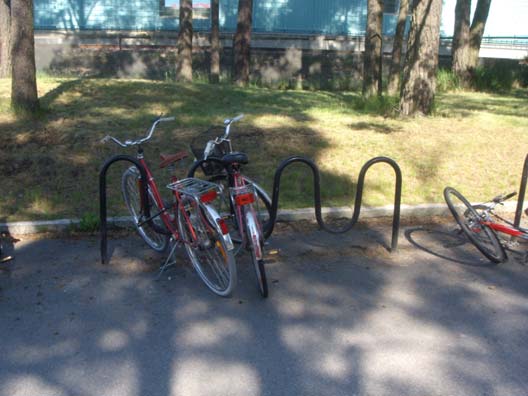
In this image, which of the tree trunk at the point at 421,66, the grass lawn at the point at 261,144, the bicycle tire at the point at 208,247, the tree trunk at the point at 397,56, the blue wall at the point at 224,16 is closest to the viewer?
the bicycle tire at the point at 208,247

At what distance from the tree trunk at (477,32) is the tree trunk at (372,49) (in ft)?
19.9

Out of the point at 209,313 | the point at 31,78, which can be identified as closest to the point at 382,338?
the point at 209,313

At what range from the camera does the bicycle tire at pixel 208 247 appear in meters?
4.81

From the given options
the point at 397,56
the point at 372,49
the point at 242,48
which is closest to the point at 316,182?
the point at 372,49

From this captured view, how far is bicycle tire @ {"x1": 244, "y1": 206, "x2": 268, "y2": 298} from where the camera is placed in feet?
15.9

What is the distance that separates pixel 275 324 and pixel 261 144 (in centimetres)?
449

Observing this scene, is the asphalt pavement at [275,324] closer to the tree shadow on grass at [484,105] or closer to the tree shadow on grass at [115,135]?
the tree shadow on grass at [115,135]

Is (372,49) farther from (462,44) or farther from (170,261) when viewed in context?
(170,261)

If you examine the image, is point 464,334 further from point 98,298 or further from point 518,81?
point 518,81

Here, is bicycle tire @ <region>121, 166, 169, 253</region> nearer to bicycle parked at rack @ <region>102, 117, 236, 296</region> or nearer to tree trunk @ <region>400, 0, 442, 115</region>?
bicycle parked at rack @ <region>102, 117, 236, 296</region>

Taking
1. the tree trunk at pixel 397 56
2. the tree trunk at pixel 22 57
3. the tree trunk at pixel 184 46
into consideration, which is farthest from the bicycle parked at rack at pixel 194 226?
the tree trunk at pixel 184 46

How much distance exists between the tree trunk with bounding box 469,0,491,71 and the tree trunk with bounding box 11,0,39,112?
13249 millimetres

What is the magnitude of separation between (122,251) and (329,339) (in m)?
2.50

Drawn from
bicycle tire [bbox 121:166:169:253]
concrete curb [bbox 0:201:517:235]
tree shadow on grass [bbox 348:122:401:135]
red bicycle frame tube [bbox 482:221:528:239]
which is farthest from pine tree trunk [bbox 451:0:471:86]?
bicycle tire [bbox 121:166:169:253]
